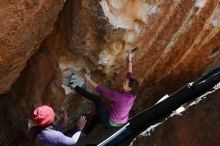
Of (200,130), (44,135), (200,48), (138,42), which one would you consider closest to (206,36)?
(200,48)

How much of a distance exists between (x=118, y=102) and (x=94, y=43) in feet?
2.72

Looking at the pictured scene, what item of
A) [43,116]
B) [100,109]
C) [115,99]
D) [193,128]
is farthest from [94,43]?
[193,128]

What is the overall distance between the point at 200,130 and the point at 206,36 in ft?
7.14

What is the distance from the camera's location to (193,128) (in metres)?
5.06

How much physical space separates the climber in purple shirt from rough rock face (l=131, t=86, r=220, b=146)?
1.21m

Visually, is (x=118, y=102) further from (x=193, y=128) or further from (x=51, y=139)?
(x=193, y=128)

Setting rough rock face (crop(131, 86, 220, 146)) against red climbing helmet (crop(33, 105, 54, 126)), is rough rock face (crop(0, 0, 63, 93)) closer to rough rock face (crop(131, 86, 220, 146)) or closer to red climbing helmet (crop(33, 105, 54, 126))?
red climbing helmet (crop(33, 105, 54, 126))

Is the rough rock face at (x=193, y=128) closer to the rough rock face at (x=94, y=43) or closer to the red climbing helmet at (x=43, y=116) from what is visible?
the red climbing helmet at (x=43, y=116)

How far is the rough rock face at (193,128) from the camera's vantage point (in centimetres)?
496

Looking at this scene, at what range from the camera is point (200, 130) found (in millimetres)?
5016

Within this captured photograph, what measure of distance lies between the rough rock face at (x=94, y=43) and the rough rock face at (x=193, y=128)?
140 centimetres

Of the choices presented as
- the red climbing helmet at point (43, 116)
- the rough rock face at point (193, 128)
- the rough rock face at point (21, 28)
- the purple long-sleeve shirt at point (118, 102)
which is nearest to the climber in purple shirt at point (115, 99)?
the purple long-sleeve shirt at point (118, 102)

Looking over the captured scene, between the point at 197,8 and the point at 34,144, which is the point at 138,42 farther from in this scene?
the point at 34,144

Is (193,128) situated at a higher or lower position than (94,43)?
lower
